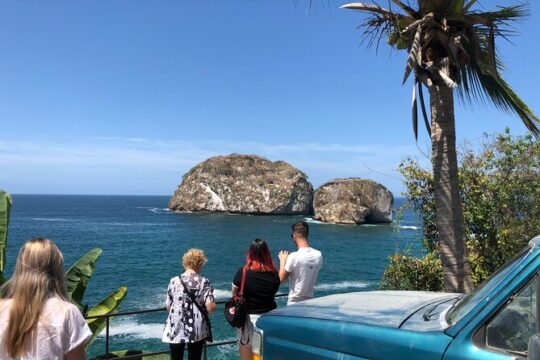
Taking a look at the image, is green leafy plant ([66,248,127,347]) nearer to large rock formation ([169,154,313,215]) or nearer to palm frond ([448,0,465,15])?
palm frond ([448,0,465,15])

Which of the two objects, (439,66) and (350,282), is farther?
(350,282)

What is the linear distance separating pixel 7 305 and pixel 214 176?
12889cm

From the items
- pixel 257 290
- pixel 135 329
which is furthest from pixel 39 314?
pixel 135 329

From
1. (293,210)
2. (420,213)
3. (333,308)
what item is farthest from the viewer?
(293,210)

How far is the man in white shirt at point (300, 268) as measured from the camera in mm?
5445

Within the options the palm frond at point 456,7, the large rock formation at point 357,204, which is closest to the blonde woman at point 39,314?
the palm frond at point 456,7

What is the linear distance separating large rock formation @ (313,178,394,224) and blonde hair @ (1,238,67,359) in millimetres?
100478

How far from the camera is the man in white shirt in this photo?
545 cm

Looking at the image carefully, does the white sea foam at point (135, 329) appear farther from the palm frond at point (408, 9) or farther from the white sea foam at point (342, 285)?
the palm frond at point (408, 9)

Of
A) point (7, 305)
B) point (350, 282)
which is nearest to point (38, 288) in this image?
point (7, 305)

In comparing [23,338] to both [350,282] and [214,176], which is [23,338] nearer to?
[350,282]

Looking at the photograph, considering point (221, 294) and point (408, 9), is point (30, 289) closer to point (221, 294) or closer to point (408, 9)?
point (408, 9)

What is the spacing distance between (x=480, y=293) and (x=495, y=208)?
7.38 metres

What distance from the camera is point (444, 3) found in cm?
571
